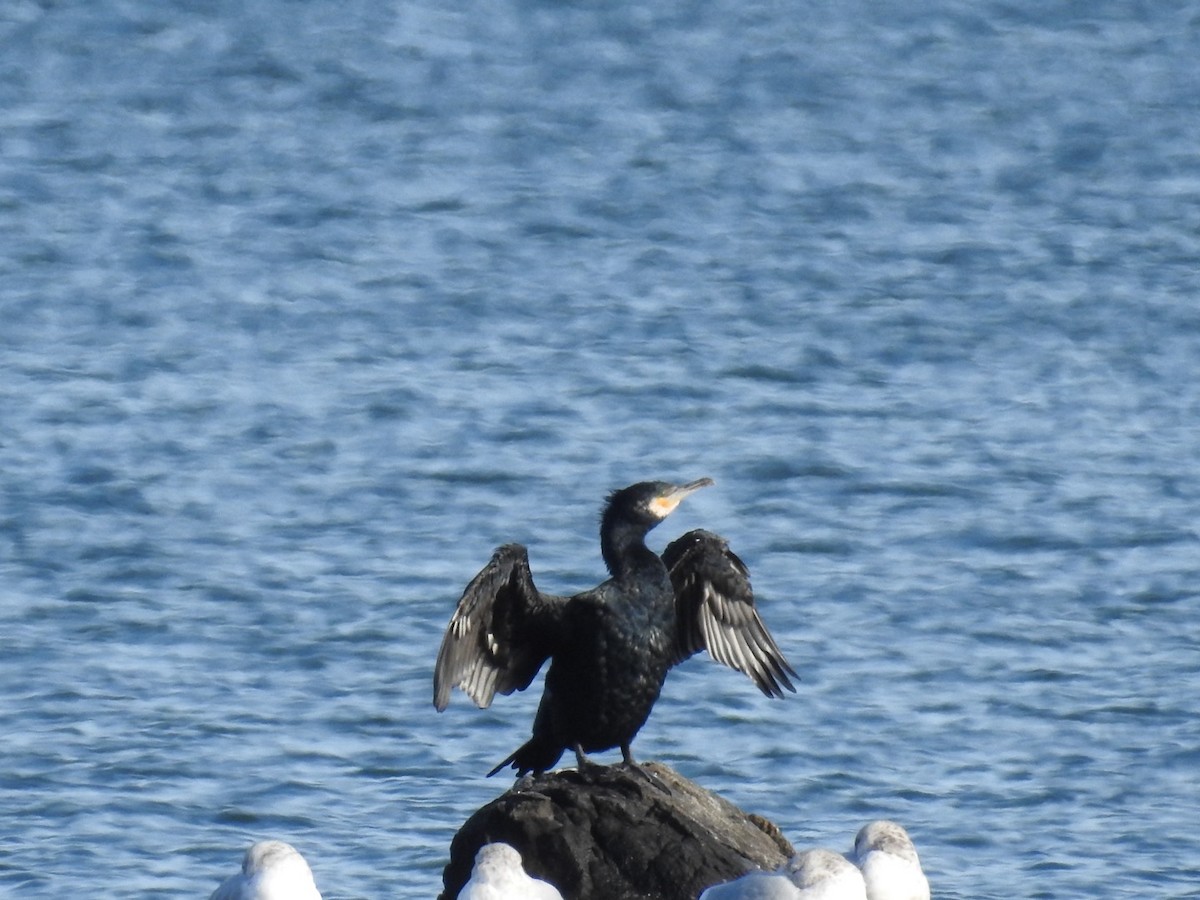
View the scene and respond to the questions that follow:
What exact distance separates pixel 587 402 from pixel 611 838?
869 centimetres

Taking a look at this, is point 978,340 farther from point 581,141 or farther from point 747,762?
point 747,762

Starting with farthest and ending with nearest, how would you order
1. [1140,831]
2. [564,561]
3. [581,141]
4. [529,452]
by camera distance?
[581,141]
[529,452]
[564,561]
[1140,831]

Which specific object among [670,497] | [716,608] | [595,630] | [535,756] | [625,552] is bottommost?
[535,756]

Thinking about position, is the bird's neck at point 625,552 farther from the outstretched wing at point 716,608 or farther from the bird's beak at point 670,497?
the outstretched wing at point 716,608

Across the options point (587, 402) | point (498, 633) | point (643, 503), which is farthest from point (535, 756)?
point (587, 402)

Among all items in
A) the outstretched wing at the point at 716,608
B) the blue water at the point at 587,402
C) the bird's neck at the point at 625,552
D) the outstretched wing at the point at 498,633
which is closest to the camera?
the outstretched wing at the point at 498,633

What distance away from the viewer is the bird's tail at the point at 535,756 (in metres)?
8.23

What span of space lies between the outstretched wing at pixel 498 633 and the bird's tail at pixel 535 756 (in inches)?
7.7

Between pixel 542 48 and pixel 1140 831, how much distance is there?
12795mm

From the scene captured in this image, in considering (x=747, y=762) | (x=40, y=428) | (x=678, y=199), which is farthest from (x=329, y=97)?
(x=747, y=762)

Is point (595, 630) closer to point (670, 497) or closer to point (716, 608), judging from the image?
point (670, 497)

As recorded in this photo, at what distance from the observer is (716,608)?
8.45 meters

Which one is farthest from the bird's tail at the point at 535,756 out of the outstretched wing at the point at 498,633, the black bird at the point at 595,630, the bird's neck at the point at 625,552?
the bird's neck at the point at 625,552

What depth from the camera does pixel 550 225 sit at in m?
19.5
